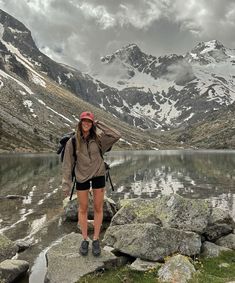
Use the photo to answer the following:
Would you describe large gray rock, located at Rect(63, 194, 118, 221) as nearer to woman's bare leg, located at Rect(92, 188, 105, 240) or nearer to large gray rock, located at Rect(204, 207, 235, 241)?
large gray rock, located at Rect(204, 207, 235, 241)

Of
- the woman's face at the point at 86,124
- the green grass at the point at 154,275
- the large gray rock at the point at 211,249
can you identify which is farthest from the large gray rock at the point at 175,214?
the woman's face at the point at 86,124

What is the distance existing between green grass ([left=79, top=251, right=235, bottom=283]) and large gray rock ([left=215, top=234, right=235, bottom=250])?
2.62 metres

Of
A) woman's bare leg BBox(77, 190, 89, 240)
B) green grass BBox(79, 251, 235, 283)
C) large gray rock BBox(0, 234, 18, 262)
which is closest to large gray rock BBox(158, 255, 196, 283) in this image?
green grass BBox(79, 251, 235, 283)

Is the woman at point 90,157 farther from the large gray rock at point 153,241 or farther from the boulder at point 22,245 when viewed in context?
the boulder at point 22,245

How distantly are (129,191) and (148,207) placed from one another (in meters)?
28.2

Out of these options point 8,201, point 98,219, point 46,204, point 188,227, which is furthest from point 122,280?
point 8,201

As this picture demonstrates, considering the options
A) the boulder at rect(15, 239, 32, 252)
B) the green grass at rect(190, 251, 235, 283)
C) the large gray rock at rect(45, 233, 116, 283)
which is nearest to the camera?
the green grass at rect(190, 251, 235, 283)

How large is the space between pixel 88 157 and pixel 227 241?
317 inches

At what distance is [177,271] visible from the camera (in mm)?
14391

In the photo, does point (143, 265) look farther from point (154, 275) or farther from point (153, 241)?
point (153, 241)

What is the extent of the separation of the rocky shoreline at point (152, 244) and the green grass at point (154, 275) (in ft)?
0.75

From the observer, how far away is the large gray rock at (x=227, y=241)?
63.3 feet

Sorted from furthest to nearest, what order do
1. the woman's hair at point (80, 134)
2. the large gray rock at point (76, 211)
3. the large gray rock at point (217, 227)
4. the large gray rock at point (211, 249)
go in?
the large gray rock at point (76, 211)
the large gray rock at point (217, 227)
the large gray rock at point (211, 249)
the woman's hair at point (80, 134)

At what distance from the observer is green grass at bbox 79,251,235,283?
14.4 meters
